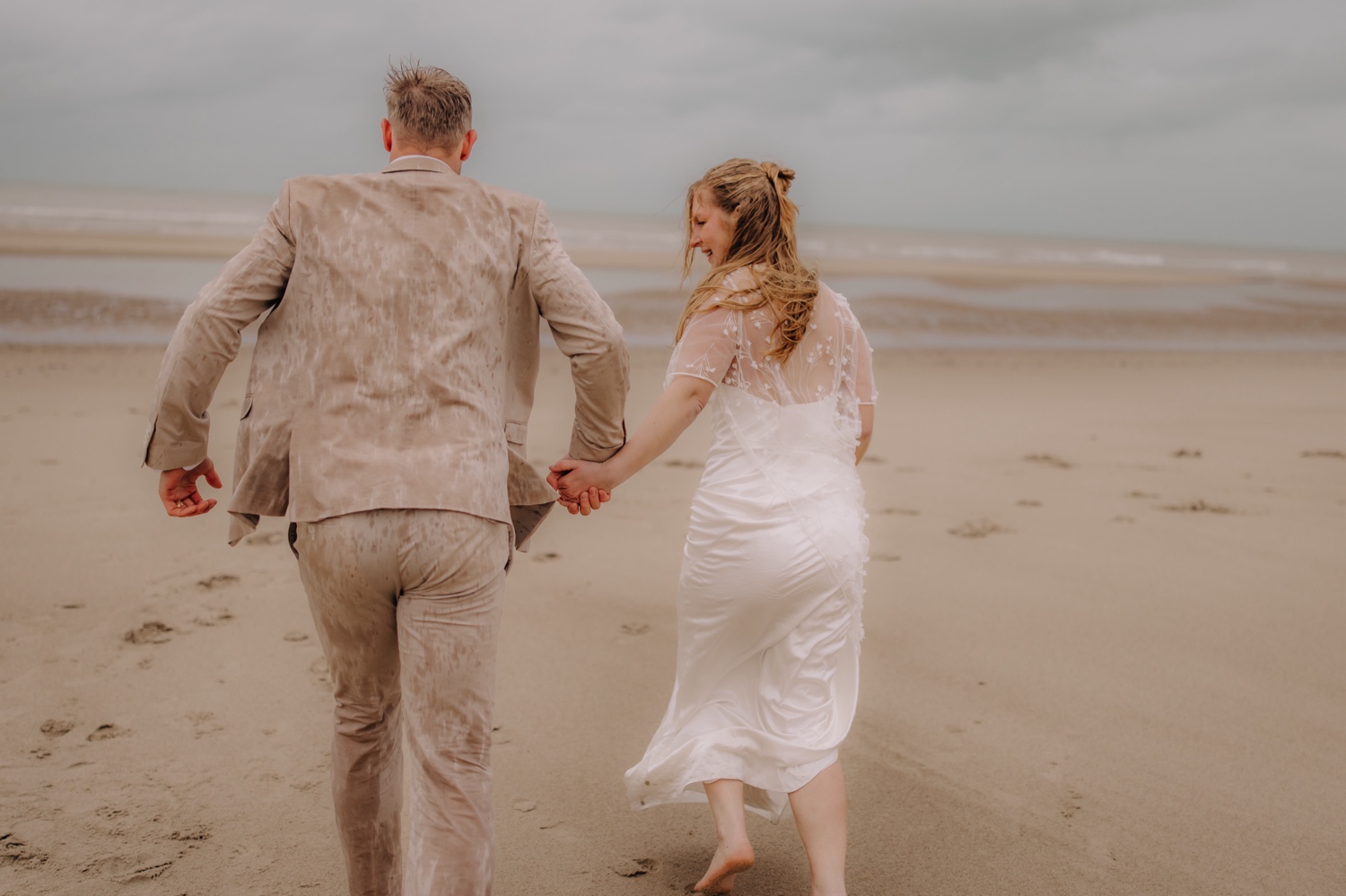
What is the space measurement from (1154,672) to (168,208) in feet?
187

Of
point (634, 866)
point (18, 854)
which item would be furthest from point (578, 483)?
point (18, 854)

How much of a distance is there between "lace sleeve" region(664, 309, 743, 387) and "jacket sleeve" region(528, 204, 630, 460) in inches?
12.3

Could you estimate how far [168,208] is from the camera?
5341cm

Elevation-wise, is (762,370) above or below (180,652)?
above

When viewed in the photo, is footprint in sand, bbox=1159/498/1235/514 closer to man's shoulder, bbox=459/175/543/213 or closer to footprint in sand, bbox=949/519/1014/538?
footprint in sand, bbox=949/519/1014/538

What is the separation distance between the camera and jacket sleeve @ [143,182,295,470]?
219 cm

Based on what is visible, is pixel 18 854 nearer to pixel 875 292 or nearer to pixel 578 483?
pixel 578 483

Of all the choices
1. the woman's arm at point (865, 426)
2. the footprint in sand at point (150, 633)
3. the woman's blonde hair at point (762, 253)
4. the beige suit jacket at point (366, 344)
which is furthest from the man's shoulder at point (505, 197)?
the footprint in sand at point (150, 633)

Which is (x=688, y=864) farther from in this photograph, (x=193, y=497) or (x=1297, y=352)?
(x=1297, y=352)

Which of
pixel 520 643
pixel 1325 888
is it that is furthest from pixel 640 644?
pixel 1325 888

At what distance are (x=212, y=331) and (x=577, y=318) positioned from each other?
2.40ft

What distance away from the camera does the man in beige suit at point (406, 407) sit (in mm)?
2184

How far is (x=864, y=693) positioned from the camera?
4156mm

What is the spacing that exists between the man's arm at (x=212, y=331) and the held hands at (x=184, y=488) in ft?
0.23
